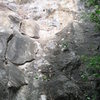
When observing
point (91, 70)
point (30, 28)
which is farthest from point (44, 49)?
point (91, 70)

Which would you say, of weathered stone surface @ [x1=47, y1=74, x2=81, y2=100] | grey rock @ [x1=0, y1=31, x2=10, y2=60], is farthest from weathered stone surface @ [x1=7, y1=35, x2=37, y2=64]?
weathered stone surface @ [x1=47, y1=74, x2=81, y2=100]

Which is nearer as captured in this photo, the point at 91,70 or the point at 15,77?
the point at 91,70

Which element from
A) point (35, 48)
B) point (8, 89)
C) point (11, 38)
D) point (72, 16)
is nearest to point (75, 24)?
point (72, 16)

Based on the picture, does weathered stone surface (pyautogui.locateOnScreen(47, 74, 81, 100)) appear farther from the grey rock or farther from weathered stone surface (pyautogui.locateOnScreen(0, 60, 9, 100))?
the grey rock

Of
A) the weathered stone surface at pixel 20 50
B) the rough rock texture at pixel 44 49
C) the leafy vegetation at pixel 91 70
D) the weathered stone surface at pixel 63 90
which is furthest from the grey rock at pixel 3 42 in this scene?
the leafy vegetation at pixel 91 70

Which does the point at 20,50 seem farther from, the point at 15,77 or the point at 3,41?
the point at 15,77

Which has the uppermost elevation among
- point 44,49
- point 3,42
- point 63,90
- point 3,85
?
point 3,42

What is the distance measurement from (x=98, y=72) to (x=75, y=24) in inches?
110

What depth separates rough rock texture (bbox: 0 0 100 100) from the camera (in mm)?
6715

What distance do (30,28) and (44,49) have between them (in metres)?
1.04

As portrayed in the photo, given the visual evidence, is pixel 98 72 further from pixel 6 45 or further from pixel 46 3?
pixel 46 3

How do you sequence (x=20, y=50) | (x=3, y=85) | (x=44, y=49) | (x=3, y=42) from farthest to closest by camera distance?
(x=44, y=49) < (x=20, y=50) < (x=3, y=42) < (x=3, y=85)

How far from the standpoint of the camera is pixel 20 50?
758cm

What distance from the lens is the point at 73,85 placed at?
6785 mm
